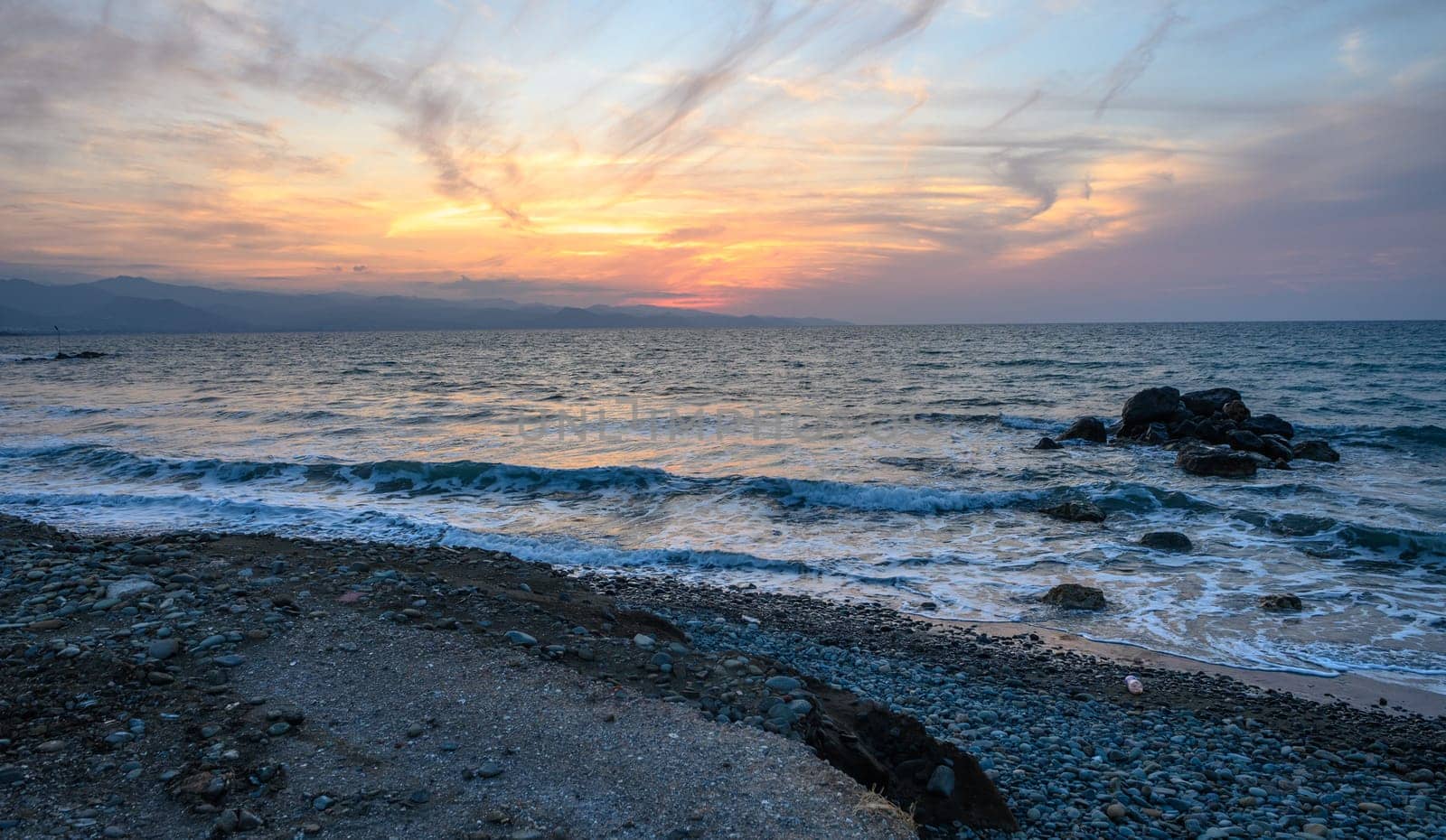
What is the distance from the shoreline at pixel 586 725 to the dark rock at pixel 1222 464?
1205cm

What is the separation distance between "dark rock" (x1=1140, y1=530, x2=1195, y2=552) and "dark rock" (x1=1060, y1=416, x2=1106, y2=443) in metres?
11.3

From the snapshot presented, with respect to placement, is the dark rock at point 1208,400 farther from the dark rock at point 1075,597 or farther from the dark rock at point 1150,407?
the dark rock at point 1075,597

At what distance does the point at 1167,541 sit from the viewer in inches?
475

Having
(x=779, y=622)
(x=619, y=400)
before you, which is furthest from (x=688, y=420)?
(x=779, y=622)

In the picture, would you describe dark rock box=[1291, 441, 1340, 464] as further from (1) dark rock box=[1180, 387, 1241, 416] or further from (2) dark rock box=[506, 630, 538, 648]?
(2) dark rock box=[506, 630, 538, 648]

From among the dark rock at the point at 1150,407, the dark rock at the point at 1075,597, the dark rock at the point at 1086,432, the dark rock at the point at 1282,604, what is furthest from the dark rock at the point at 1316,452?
the dark rock at the point at 1075,597

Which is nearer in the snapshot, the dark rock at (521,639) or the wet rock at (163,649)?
the wet rock at (163,649)

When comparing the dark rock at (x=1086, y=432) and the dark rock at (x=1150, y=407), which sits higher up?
the dark rock at (x=1150, y=407)

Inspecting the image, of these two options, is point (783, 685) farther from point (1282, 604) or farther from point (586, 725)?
point (1282, 604)

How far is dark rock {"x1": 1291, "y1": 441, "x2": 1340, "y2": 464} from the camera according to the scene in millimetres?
19822

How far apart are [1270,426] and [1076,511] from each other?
13.8 meters

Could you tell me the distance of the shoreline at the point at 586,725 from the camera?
13.0ft

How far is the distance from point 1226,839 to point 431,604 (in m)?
6.42

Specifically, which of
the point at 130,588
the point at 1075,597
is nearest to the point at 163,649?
the point at 130,588
